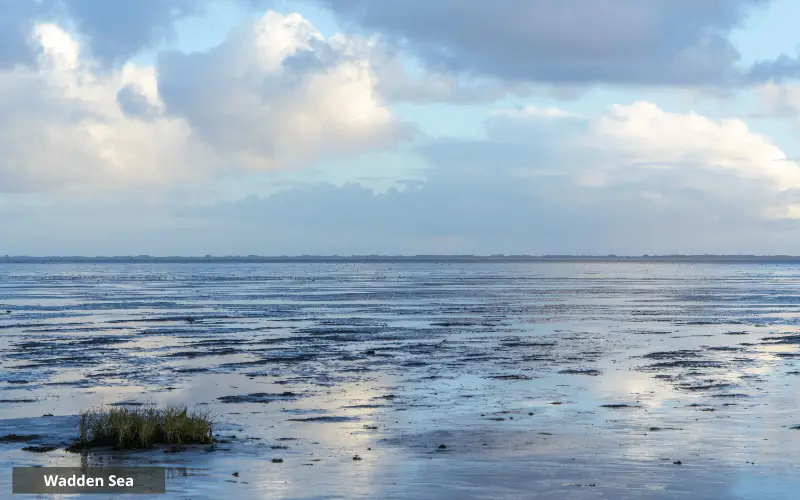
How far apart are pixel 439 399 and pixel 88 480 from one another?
418 inches

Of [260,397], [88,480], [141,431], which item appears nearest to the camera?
[88,480]

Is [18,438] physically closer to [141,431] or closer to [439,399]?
[141,431]

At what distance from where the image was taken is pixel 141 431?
1803 centimetres

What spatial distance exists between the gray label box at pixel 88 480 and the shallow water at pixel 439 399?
14.1 inches

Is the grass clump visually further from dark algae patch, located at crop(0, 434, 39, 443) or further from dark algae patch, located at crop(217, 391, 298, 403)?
dark algae patch, located at crop(217, 391, 298, 403)

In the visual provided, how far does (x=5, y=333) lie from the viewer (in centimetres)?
4488

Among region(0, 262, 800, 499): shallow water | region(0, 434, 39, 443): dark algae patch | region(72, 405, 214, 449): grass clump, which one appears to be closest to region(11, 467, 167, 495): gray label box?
region(0, 262, 800, 499): shallow water

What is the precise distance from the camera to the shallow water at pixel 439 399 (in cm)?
1584

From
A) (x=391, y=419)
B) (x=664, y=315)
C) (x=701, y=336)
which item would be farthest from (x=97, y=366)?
(x=664, y=315)

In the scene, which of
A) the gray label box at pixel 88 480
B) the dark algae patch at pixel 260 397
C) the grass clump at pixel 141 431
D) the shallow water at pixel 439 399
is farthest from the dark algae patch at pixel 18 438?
the dark algae patch at pixel 260 397

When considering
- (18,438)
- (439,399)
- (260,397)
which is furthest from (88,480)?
(439,399)

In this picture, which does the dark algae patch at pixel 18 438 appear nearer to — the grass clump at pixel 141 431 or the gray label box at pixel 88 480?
the grass clump at pixel 141 431

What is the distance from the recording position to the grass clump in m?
18.1

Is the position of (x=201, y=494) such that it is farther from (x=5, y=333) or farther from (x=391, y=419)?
(x=5, y=333)
